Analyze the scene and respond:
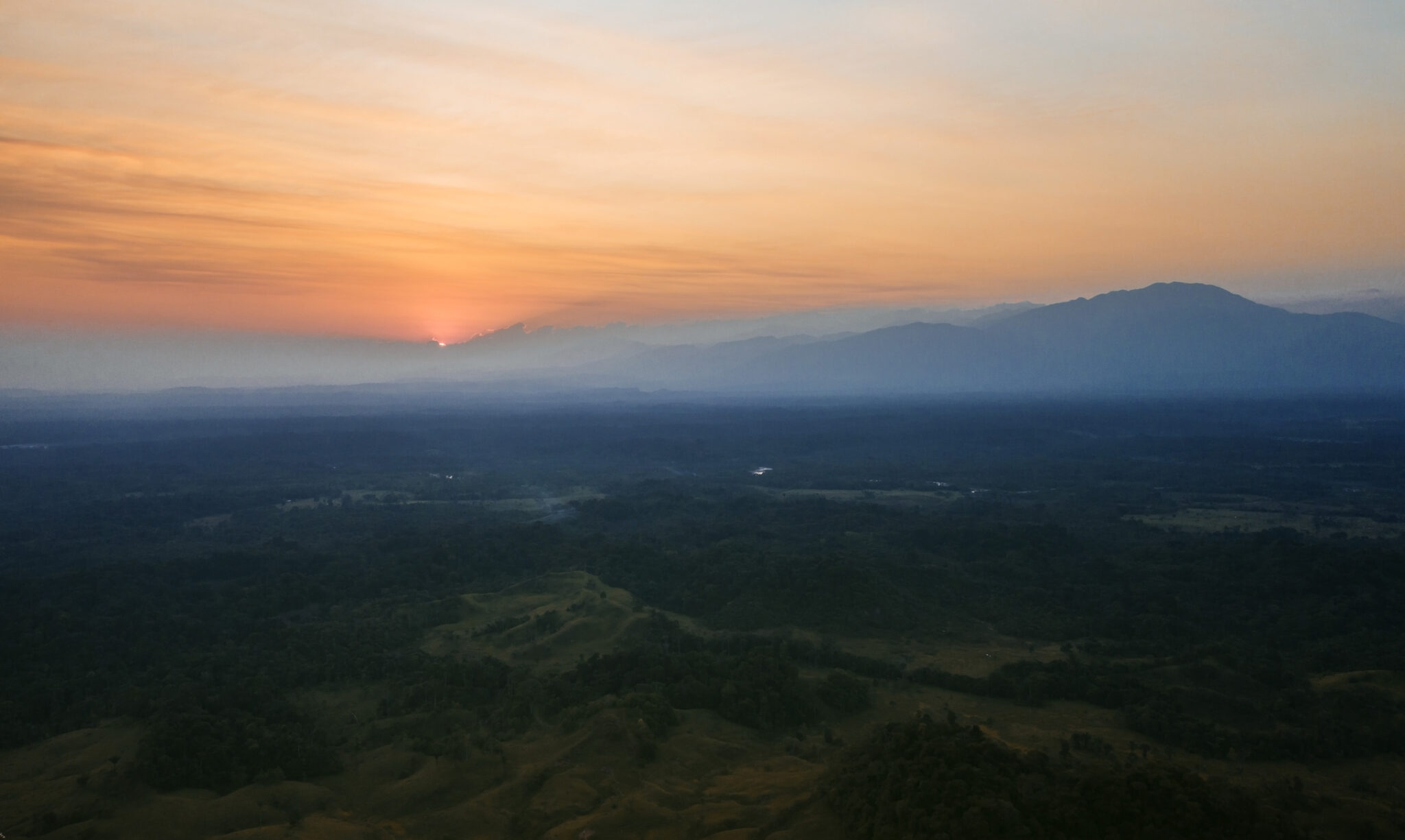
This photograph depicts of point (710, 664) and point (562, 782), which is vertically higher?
point (710, 664)

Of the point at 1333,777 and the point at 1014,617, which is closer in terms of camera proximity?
the point at 1333,777

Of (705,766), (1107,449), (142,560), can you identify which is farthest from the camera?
(1107,449)

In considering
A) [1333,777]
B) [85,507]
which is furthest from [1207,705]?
[85,507]

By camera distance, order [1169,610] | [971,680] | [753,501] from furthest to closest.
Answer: [753,501]
[1169,610]
[971,680]

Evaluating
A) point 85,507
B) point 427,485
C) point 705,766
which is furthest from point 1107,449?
point 85,507

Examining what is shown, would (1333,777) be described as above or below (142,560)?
below

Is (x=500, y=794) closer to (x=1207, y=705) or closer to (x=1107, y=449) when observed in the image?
(x=1207, y=705)

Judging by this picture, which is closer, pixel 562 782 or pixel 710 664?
pixel 562 782
